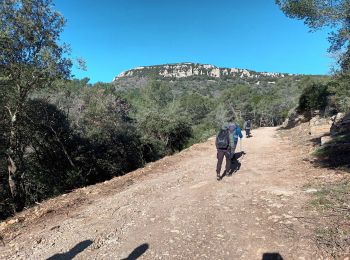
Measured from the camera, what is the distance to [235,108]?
3000 inches

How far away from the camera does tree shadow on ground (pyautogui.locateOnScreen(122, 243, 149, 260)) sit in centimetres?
518

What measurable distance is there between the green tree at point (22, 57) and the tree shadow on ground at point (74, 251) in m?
8.80

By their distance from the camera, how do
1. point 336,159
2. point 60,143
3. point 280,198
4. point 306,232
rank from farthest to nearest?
point 60,143
point 336,159
point 280,198
point 306,232

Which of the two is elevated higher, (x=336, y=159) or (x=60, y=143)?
(x=60, y=143)

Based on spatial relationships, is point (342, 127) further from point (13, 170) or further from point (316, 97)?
point (13, 170)

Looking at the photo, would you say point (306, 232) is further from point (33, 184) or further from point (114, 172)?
point (114, 172)

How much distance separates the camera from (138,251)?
5.37m

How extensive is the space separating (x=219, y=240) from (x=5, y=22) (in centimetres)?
1185

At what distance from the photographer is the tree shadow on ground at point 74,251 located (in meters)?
5.36

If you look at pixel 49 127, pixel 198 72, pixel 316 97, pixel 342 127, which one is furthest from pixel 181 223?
pixel 198 72

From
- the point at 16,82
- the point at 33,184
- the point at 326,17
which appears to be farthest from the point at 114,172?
the point at 326,17

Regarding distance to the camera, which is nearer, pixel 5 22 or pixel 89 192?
pixel 89 192

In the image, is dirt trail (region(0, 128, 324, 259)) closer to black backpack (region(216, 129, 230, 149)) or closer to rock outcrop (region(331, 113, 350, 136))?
black backpack (region(216, 129, 230, 149))

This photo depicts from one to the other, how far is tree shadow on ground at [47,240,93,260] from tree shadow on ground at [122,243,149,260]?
0.93 metres
